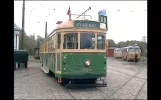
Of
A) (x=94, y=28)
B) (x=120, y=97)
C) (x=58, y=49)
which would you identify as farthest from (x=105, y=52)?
(x=120, y=97)

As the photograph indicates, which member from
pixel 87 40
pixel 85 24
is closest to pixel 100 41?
pixel 87 40

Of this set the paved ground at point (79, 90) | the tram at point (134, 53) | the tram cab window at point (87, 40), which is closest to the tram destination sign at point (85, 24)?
the tram cab window at point (87, 40)

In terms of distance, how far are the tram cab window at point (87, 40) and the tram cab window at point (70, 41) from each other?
8.7 inches

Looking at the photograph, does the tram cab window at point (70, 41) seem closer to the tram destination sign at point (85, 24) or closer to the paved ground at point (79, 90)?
the tram destination sign at point (85, 24)

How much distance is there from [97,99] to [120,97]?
2.54ft

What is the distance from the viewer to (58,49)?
1023cm

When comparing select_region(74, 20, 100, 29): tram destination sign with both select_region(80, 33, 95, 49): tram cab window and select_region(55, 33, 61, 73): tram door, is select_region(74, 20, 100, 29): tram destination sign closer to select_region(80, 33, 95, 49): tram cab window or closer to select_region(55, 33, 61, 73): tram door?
select_region(80, 33, 95, 49): tram cab window

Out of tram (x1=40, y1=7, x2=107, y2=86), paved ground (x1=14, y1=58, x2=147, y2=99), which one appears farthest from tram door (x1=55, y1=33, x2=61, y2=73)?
paved ground (x1=14, y1=58, x2=147, y2=99)

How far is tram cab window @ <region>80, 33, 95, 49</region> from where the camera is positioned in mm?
9787

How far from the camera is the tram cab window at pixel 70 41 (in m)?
9.78

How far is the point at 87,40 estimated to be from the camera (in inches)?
390

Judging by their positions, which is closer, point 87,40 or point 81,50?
point 81,50

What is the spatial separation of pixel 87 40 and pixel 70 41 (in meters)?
0.63

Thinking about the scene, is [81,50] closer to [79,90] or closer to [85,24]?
[85,24]
